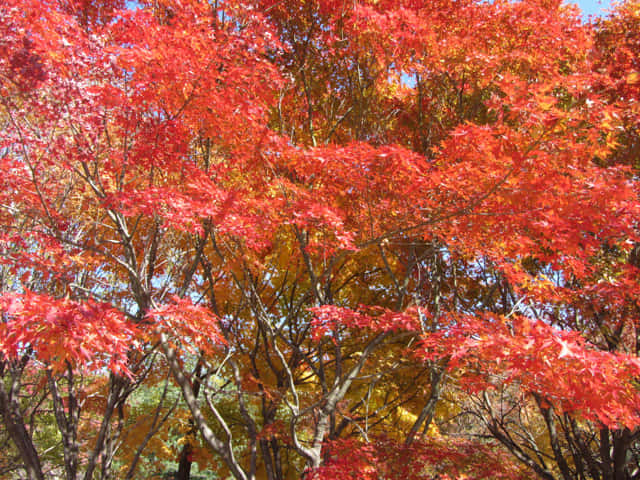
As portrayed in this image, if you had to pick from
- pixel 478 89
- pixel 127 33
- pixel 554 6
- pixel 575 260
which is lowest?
pixel 575 260

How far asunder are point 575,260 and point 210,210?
481 cm

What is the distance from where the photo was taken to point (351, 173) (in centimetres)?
464

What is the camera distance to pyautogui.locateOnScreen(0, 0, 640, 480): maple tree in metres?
3.82

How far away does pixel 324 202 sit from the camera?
510 cm

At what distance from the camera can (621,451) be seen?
593 centimetres

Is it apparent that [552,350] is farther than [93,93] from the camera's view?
No

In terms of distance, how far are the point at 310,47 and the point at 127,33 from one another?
10.1 feet

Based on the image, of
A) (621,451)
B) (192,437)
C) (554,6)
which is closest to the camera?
(621,451)

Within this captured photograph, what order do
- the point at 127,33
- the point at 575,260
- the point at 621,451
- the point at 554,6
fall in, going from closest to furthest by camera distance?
the point at 127,33 → the point at 575,260 → the point at 621,451 → the point at 554,6

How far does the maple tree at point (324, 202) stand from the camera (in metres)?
3.82

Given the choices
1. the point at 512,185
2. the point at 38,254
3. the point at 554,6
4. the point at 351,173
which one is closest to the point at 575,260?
the point at 512,185

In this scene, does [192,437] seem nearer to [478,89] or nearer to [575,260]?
[575,260]

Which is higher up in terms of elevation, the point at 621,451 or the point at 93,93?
the point at 93,93

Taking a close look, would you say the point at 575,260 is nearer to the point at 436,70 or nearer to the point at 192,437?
the point at 436,70
